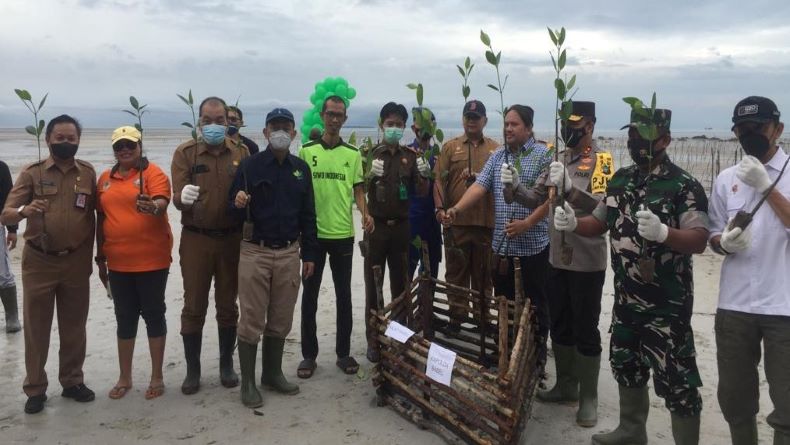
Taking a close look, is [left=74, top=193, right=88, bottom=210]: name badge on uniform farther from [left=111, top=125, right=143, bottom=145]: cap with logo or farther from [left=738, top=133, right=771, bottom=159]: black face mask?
[left=738, top=133, right=771, bottom=159]: black face mask

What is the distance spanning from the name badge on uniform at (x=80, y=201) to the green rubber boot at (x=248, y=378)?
5.55 ft

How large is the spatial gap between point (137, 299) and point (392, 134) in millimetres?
2701

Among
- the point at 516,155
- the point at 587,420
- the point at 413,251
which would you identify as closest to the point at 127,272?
the point at 413,251

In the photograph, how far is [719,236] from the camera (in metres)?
3.06

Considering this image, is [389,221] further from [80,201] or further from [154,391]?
[80,201]

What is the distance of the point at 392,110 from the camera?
5219 millimetres

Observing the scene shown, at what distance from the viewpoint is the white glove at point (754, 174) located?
108 inches

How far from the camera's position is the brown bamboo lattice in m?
Result: 3.39

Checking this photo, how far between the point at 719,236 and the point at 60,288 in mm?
4814

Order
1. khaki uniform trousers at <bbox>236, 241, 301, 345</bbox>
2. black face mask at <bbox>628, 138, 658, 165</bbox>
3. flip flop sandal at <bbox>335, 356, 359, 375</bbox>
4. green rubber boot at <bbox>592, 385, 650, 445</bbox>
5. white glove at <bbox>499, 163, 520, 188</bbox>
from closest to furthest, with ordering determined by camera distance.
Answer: black face mask at <bbox>628, 138, 658, 165</bbox>
green rubber boot at <bbox>592, 385, 650, 445</bbox>
white glove at <bbox>499, 163, 520, 188</bbox>
khaki uniform trousers at <bbox>236, 241, 301, 345</bbox>
flip flop sandal at <bbox>335, 356, 359, 375</bbox>

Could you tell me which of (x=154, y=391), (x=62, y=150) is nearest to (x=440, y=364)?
(x=154, y=391)

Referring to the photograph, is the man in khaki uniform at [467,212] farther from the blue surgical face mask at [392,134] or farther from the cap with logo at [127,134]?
the cap with logo at [127,134]

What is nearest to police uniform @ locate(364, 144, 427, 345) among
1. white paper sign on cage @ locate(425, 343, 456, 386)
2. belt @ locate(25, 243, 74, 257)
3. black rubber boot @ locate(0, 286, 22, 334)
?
white paper sign on cage @ locate(425, 343, 456, 386)

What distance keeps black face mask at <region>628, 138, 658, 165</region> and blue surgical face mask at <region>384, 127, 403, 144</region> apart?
2373 millimetres
